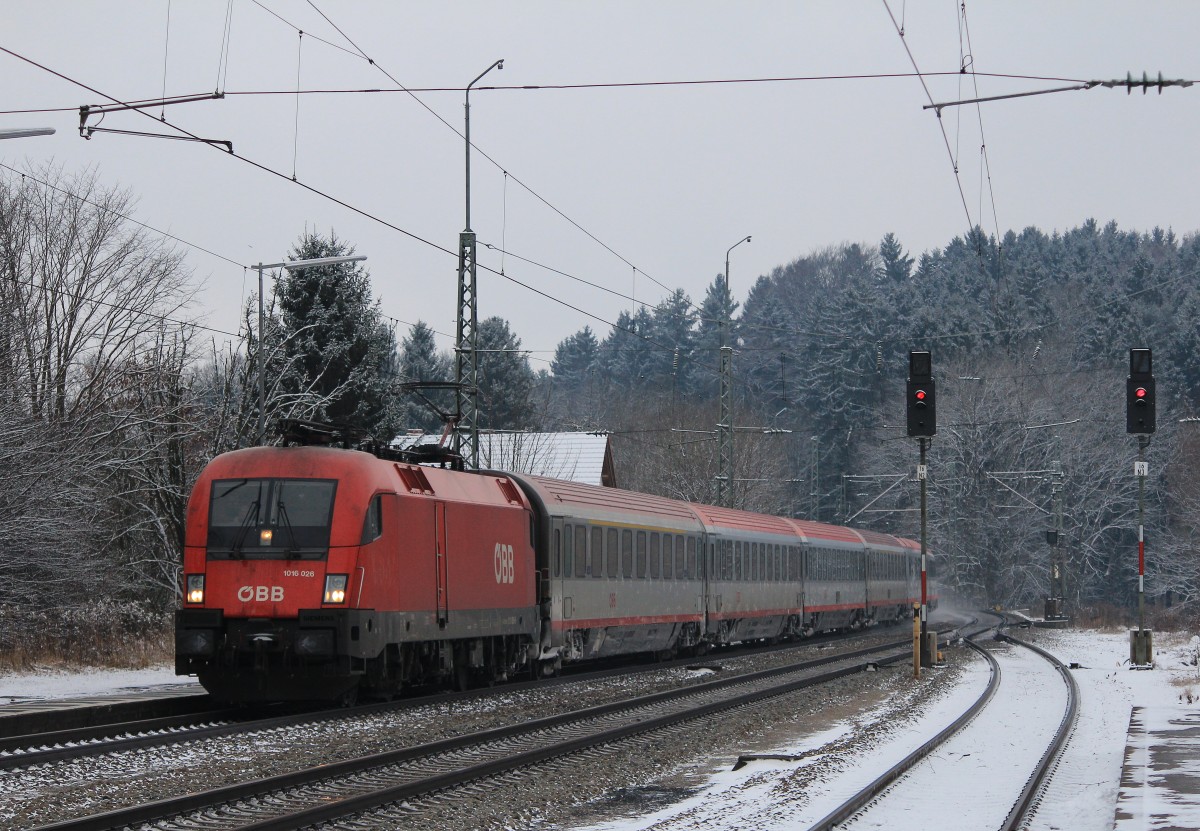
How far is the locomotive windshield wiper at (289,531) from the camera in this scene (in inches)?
690

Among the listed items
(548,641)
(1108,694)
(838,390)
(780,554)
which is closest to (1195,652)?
(1108,694)

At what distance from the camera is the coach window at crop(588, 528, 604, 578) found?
26297 millimetres

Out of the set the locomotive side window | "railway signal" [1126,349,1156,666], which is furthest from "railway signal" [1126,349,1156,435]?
the locomotive side window

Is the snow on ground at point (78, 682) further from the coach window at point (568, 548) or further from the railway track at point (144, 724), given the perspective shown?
the coach window at point (568, 548)

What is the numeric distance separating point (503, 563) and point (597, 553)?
14.8 ft

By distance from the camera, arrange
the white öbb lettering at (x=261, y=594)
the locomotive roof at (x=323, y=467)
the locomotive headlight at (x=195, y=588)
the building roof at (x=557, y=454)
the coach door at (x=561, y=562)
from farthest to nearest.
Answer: the building roof at (x=557, y=454), the coach door at (x=561, y=562), the locomotive roof at (x=323, y=467), the locomotive headlight at (x=195, y=588), the white öbb lettering at (x=261, y=594)

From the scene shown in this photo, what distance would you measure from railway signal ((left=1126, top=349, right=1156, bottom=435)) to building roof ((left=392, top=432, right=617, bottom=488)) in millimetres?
30046

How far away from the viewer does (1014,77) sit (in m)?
20.0

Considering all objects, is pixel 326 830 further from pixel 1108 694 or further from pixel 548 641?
pixel 1108 694

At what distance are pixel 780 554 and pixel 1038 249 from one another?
90.1 meters

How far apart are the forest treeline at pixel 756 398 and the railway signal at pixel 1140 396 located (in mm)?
4813

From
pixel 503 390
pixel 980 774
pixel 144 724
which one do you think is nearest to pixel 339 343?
pixel 144 724

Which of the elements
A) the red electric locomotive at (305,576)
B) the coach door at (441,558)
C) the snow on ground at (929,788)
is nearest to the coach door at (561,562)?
the coach door at (441,558)

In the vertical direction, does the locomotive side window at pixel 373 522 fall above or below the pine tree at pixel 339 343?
below
